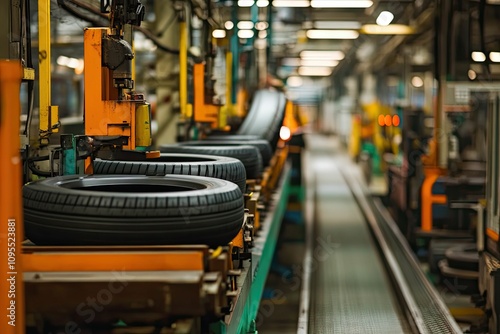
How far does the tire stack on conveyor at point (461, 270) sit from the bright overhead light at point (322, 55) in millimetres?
11263

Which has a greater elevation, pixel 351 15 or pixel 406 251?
pixel 351 15

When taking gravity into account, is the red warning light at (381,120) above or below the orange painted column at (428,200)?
above

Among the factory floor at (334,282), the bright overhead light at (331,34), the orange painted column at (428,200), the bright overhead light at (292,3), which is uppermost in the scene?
the bright overhead light at (292,3)

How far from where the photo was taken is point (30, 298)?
235cm

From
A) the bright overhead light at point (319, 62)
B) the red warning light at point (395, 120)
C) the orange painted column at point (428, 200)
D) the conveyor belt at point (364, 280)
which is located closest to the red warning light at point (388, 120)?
the red warning light at point (395, 120)

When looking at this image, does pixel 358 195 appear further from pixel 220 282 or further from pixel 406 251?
pixel 220 282

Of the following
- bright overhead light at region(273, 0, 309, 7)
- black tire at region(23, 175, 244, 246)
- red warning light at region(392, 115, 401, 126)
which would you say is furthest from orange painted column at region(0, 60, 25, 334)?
red warning light at region(392, 115, 401, 126)

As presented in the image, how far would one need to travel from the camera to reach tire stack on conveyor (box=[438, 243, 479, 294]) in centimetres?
672

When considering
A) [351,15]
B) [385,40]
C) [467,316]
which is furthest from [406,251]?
[385,40]

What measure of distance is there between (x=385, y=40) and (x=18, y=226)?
14.2 metres

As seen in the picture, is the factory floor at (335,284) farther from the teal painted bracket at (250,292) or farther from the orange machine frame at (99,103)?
the orange machine frame at (99,103)

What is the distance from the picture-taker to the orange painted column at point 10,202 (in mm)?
1846

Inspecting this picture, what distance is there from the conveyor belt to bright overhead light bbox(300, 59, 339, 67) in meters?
7.23

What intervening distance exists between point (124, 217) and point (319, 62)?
1880cm
